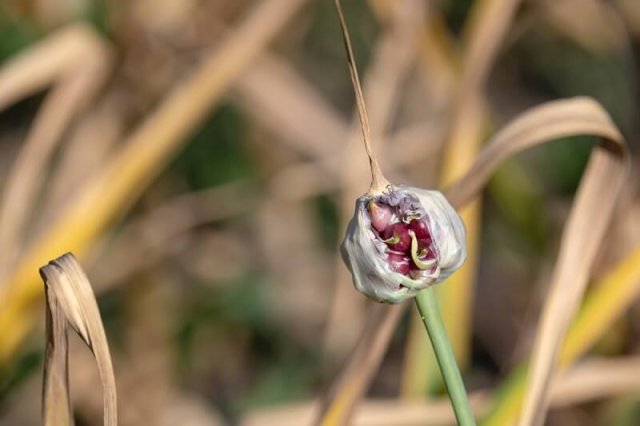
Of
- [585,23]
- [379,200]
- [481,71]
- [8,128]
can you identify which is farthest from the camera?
[8,128]

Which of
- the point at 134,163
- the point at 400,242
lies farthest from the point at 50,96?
the point at 400,242

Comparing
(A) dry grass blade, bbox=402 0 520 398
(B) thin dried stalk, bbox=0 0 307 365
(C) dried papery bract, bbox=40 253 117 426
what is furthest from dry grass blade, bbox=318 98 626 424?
(B) thin dried stalk, bbox=0 0 307 365

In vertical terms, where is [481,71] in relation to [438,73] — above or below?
below

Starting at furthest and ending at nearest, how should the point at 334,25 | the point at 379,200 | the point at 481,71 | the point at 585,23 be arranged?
the point at 334,25
the point at 585,23
the point at 481,71
the point at 379,200

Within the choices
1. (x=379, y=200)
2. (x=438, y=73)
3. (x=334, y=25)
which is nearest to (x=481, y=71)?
(x=438, y=73)

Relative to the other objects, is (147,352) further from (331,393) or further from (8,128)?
(331,393)

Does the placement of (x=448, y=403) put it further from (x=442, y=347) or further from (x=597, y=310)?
(x=442, y=347)

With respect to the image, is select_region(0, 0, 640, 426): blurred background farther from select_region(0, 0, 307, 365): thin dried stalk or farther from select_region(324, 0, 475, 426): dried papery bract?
select_region(324, 0, 475, 426): dried papery bract

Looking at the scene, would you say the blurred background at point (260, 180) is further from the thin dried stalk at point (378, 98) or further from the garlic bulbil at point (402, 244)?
the garlic bulbil at point (402, 244)

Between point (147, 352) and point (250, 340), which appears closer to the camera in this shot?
point (147, 352)
